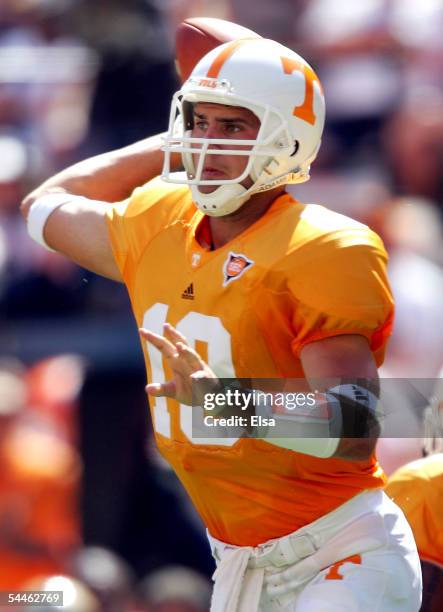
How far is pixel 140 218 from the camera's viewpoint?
3.12 m

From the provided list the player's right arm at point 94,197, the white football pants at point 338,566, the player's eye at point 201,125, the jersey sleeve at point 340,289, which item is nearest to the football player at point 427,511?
the white football pants at point 338,566

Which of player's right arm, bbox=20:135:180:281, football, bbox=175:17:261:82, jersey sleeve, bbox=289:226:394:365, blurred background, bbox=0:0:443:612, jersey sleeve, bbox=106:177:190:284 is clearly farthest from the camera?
blurred background, bbox=0:0:443:612

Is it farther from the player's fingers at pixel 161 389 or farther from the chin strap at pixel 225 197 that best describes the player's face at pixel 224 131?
the player's fingers at pixel 161 389

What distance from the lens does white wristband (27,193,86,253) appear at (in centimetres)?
329

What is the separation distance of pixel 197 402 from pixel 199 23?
1.27 metres

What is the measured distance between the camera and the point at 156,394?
8.49 feet

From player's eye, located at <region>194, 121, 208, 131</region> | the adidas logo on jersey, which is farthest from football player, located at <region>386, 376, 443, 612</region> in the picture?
player's eye, located at <region>194, 121, 208, 131</region>

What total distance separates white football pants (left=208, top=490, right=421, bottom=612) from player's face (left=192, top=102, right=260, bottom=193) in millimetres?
762

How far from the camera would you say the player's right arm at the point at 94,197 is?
322 centimetres

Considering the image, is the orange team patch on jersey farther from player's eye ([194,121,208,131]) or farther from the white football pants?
the white football pants

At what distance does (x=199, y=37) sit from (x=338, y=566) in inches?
55.1

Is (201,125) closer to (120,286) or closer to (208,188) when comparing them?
(208,188)

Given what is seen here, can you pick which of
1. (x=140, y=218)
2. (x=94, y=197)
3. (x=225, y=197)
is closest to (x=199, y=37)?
(x=94, y=197)

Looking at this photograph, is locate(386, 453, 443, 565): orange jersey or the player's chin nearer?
the player's chin
